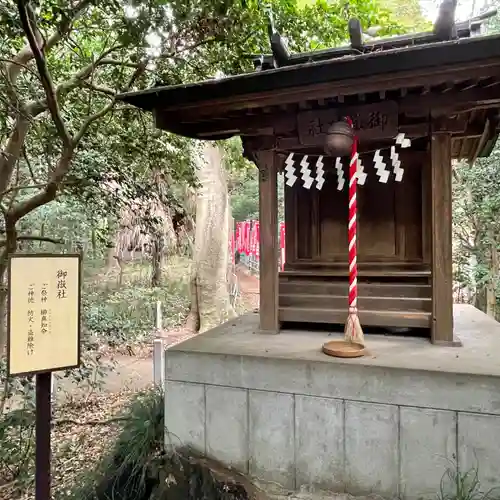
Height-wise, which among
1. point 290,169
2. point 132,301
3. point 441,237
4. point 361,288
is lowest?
point 132,301

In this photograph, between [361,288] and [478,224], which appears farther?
[478,224]

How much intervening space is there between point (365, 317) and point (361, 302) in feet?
0.57

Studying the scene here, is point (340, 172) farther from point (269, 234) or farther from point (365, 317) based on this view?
point (365, 317)

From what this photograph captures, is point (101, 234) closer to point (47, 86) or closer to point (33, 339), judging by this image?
point (47, 86)

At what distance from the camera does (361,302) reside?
4133mm

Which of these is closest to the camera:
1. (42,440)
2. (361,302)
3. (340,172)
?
(42,440)

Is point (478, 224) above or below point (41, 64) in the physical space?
below

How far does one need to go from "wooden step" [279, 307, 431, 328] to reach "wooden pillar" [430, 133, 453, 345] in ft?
0.49

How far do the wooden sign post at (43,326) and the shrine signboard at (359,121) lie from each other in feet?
7.66

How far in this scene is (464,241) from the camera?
32.3ft

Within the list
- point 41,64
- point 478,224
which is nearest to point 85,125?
point 41,64

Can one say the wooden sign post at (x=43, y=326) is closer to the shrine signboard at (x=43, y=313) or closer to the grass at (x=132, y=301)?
the shrine signboard at (x=43, y=313)

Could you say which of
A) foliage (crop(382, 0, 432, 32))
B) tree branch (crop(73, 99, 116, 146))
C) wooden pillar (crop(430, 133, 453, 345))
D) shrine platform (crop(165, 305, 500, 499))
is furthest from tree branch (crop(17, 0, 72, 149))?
foliage (crop(382, 0, 432, 32))

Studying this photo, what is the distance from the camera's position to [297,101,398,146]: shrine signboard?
365cm
